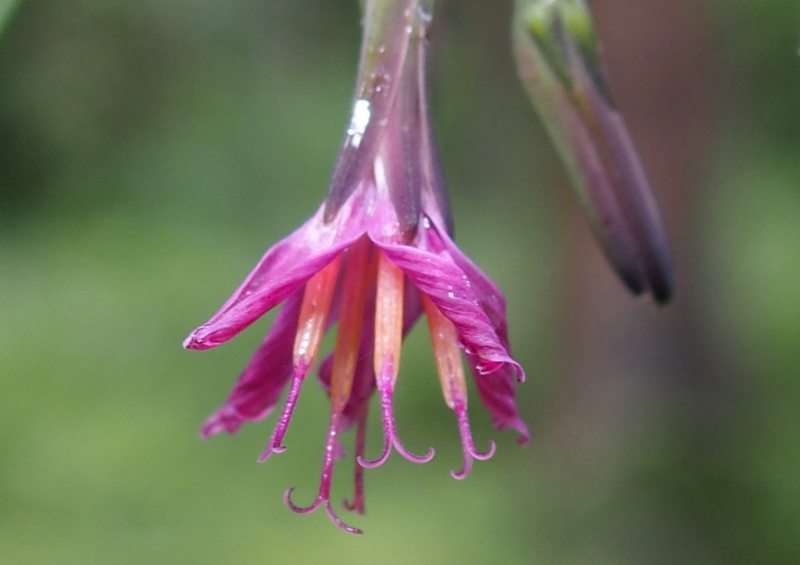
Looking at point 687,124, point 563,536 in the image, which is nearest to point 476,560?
point 563,536

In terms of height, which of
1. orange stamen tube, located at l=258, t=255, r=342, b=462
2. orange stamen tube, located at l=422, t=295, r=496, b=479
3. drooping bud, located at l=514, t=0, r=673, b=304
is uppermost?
drooping bud, located at l=514, t=0, r=673, b=304

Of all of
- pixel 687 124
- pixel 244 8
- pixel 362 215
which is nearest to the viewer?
pixel 362 215

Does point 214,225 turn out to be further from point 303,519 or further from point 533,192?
point 303,519

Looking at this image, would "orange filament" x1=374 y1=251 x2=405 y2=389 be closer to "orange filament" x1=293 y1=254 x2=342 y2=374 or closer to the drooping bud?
"orange filament" x1=293 y1=254 x2=342 y2=374

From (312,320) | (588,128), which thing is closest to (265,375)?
(312,320)

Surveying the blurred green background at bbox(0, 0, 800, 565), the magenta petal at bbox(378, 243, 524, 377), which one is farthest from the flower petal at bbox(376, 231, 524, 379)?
the blurred green background at bbox(0, 0, 800, 565)

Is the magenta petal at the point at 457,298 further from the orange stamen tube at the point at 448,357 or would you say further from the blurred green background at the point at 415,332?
the blurred green background at the point at 415,332

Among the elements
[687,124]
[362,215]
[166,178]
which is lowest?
[362,215]
